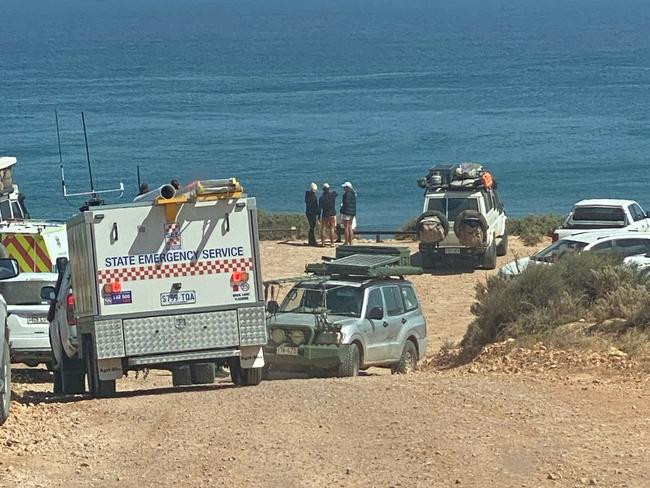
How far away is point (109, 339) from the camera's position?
47.8 feet

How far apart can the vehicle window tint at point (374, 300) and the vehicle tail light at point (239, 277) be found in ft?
12.0

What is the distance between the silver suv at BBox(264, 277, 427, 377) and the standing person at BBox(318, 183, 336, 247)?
41.5ft

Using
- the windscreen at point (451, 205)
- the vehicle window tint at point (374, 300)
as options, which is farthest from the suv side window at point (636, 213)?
the vehicle window tint at point (374, 300)

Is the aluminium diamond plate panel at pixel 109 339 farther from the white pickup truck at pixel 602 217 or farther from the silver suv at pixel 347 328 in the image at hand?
the white pickup truck at pixel 602 217

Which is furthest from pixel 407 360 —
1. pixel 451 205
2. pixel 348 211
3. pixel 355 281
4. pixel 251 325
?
pixel 348 211

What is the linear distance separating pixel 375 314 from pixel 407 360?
0.96 metres

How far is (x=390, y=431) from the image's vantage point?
11.4 meters

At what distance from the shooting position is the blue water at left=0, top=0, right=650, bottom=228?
A: 66500 millimetres

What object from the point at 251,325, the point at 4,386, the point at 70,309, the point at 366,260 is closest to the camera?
the point at 4,386

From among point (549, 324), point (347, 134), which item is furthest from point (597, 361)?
point (347, 134)

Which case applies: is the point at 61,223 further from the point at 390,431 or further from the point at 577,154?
the point at 577,154

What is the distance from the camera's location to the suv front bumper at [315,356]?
56.3 ft

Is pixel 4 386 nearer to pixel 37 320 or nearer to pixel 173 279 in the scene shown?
pixel 173 279

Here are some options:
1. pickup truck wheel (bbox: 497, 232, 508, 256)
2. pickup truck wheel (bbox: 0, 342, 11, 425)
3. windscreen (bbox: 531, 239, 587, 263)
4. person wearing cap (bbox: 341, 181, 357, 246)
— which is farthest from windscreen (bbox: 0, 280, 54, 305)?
pickup truck wheel (bbox: 497, 232, 508, 256)
